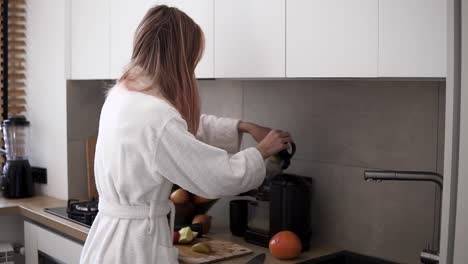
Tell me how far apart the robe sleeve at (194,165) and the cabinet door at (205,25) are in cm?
44

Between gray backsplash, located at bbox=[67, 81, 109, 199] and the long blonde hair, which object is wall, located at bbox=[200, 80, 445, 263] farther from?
gray backsplash, located at bbox=[67, 81, 109, 199]

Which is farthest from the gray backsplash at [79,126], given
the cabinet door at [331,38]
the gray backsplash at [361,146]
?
the cabinet door at [331,38]

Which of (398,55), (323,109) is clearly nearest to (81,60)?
(323,109)

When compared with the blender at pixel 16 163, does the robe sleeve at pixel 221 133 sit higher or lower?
higher

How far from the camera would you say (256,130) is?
2344mm

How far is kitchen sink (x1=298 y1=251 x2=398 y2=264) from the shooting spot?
216 centimetres

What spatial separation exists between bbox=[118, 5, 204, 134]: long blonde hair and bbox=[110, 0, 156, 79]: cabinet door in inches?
20.4

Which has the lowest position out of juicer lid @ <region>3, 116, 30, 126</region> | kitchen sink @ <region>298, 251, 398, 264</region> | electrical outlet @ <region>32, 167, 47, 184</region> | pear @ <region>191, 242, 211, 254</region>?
kitchen sink @ <region>298, 251, 398, 264</region>

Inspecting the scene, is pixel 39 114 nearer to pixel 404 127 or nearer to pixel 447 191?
pixel 404 127

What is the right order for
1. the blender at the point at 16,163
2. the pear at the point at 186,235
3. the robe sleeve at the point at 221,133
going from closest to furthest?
the pear at the point at 186,235, the robe sleeve at the point at 221,133, the blender at the point at 16,163

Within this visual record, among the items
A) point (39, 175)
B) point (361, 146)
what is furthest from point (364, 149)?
point (39, 175)

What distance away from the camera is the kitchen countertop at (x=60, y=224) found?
86.0 inches

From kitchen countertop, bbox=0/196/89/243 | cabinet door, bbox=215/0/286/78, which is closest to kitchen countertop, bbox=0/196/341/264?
kitchen countertop, bbox=0/196/89/243

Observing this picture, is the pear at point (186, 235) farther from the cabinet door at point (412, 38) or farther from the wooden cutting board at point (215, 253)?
the cabinet door at point (412, 38)
